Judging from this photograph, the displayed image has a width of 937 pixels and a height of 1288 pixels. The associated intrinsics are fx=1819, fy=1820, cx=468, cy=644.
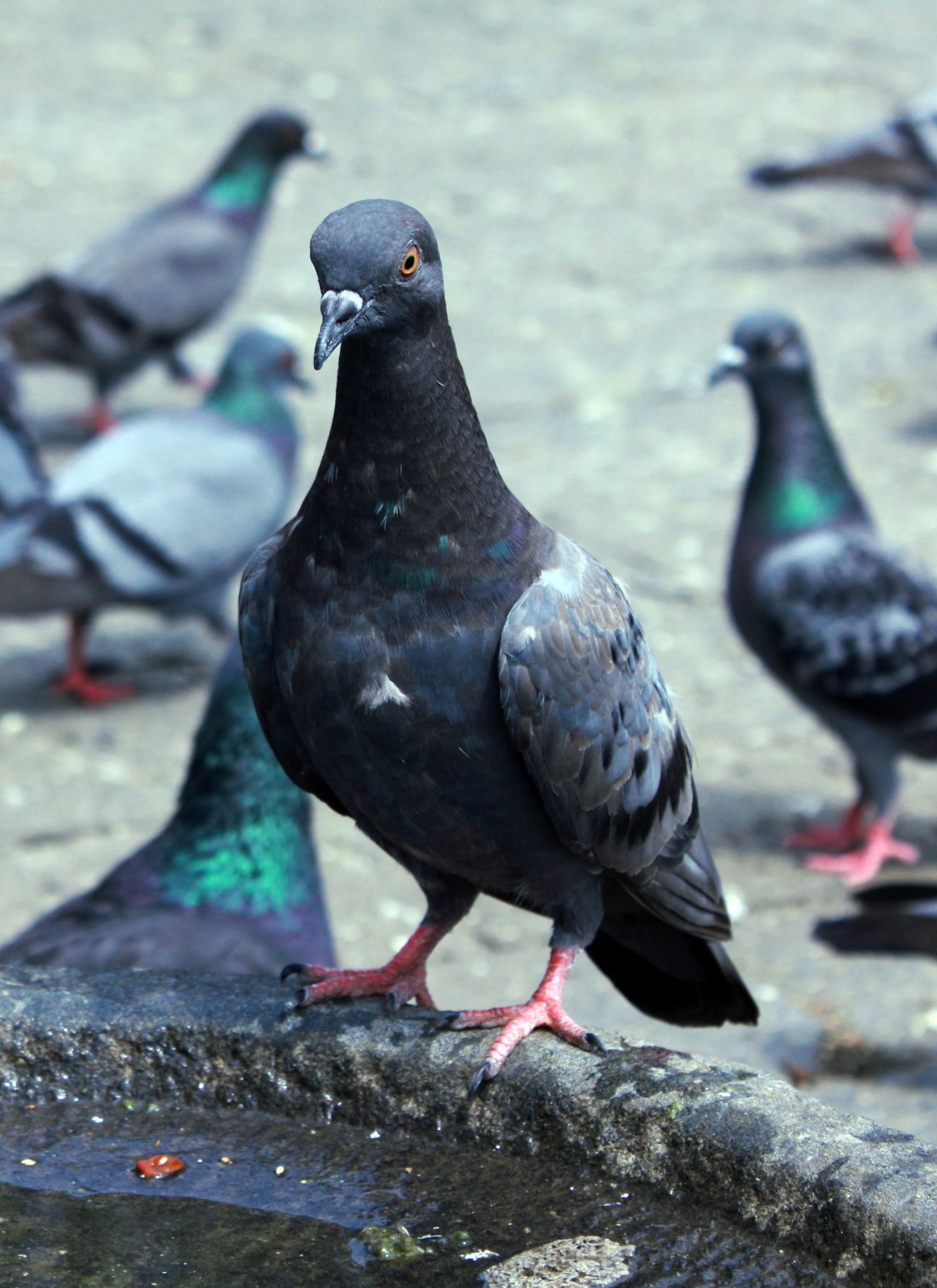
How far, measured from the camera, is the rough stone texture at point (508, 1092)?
2.29 m

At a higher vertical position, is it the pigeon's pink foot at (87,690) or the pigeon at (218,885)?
the pigeon's pink foot at (87,690)

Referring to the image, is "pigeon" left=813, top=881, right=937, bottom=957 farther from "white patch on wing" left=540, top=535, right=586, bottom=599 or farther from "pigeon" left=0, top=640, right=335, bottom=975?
"white patch on wing" left=540, top=535, right=586, bottom=599

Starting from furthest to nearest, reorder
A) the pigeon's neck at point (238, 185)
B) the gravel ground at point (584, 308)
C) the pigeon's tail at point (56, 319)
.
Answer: the pigeon's neck at point (238, 185) → the pigeon's tail at point (56, 319) → the gravel ground at point (584, 308)

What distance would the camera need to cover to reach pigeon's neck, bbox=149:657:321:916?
3.66m

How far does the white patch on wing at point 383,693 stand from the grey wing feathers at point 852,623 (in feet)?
9.73

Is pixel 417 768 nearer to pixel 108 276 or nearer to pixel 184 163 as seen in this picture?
pixel 108 276

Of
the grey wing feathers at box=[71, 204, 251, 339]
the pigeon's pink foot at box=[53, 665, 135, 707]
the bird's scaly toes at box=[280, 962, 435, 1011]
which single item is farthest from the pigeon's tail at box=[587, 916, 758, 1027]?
the grey wing feathers at box=[71, 204, 251, 339]

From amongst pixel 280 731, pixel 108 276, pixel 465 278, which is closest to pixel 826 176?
pixel 465 278

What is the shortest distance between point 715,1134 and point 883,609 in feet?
10.6

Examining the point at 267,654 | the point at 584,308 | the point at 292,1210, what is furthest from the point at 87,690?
the point at 584,308

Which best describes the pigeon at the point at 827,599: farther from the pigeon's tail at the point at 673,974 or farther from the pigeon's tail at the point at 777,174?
the pigeon's tail at the point at 777,174

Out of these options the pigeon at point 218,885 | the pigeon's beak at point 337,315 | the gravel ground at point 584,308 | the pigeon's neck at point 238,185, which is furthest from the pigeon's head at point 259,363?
the pigeon's beak at point 337,315

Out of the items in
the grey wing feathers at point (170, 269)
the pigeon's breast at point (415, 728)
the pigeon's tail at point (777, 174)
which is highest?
the pigeon's tail at point (777, 174)

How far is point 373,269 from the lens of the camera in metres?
2.41
